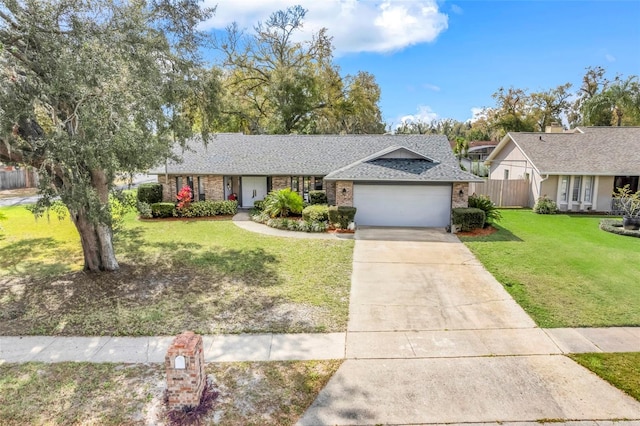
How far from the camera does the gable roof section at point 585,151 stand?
68.2 ft

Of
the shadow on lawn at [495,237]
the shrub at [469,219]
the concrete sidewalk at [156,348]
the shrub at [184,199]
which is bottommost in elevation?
the concrete sidewalk at [156,348]

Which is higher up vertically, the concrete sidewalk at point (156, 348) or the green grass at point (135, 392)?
the concrete sidewalk at point (156, 348)

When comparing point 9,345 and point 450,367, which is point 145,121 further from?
point 450,367

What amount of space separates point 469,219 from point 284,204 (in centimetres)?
829

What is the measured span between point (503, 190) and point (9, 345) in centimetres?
2320

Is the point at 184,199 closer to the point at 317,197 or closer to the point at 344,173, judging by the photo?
the point at 317,197

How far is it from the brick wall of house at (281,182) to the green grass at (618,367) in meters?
16.0

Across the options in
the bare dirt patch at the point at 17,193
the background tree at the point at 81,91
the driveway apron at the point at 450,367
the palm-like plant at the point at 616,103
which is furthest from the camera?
the palm-like plant at the point at 616,103

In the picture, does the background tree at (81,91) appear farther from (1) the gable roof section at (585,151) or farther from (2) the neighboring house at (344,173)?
(1) the gable roof section at (585,151)

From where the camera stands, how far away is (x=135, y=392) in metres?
5.77

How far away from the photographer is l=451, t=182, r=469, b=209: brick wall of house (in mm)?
16891

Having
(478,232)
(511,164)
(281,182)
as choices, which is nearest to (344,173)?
(281,182)

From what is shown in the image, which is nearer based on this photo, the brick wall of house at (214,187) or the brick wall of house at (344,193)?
the brick wall of house at (344,193)

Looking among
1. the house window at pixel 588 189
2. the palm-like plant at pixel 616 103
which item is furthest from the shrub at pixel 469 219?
the palm-like plant at pixel 616 103
